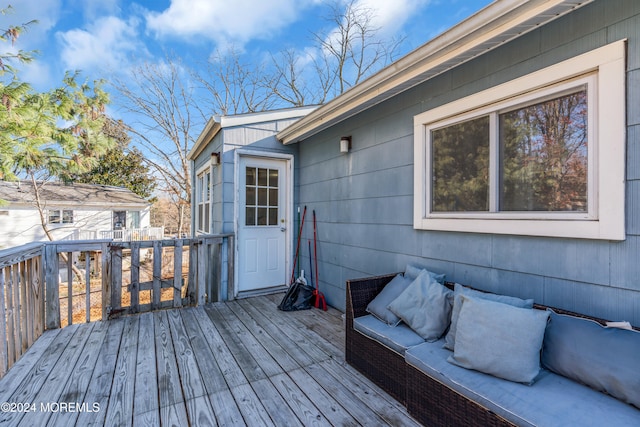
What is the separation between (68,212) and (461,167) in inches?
563

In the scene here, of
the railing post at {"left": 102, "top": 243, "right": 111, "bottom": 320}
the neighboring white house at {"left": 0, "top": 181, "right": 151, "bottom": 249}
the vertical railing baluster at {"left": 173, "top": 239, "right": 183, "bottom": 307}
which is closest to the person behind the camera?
the railing post at {"left": 102, "top": 243, "right": 111, "bottom": 320}

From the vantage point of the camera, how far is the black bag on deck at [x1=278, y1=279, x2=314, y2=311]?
372 centimetres

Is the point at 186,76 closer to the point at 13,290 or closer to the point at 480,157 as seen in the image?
the point at 13,290

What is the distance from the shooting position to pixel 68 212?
11477 mm

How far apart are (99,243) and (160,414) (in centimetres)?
234

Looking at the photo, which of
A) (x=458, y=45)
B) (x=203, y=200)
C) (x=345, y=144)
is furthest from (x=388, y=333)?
(x=203, y=200)

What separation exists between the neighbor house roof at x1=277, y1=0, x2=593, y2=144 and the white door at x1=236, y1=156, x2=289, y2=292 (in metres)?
1.70

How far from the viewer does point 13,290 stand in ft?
7.91

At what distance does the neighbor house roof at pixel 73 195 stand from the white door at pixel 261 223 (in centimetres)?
1039

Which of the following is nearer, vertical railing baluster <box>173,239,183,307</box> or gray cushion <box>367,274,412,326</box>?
gray cushion <box>367,274,412,326</box>

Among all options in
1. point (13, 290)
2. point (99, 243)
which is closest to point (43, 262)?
point (99, 243)

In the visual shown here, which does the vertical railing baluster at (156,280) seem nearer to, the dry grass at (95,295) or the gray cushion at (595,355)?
the dry grass at (95,295)

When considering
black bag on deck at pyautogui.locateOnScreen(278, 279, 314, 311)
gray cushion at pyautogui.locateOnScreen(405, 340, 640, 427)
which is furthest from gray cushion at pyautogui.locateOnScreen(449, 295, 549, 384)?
black bag on deck at pyautogui.locateOnScreen(278, 279, 314, 311)

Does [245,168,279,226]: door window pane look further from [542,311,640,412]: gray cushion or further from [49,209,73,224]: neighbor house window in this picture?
[49,209,73,224]: neighbor house window
